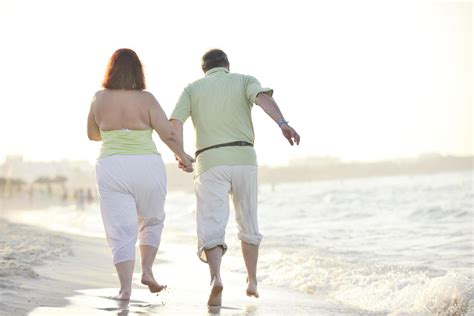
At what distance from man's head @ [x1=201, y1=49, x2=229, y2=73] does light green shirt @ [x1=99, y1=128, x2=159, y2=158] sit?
0.92 m

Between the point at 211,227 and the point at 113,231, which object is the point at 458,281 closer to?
the point at 211,227

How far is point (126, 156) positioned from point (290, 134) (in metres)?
1.13

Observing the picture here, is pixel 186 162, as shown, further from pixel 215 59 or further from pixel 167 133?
pixel 215 59

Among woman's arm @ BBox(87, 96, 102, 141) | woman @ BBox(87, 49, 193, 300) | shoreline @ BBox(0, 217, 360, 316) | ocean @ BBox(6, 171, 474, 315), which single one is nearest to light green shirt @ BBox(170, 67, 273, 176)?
woman @ BBox(87, 49, 193, 300)

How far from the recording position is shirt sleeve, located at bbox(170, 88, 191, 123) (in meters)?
5.66

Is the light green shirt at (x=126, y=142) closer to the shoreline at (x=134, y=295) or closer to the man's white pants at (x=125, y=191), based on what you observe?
the man's white pants at (x=125, y=191)

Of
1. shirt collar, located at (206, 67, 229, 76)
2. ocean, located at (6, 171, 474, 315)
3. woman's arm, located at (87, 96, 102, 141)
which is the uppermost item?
shirt collar, located at (206, 67, 229, 76)

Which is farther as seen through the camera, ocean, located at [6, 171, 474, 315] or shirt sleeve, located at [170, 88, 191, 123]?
ocean, located at [6, 171, 474, 315]

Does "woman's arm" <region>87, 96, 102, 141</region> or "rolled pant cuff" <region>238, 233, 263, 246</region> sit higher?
"woman's arm" <region>87, 96, 102, 141</region>

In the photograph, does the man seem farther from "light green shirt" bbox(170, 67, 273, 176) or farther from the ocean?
the ocean

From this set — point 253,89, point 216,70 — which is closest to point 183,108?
point 216,70

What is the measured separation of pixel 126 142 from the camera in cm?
517

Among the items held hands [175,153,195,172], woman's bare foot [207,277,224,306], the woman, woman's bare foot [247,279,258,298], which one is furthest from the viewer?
woman's bare foot [247,279,258,298]

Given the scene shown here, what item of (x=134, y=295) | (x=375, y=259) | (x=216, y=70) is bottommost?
(x=375, y=259)
